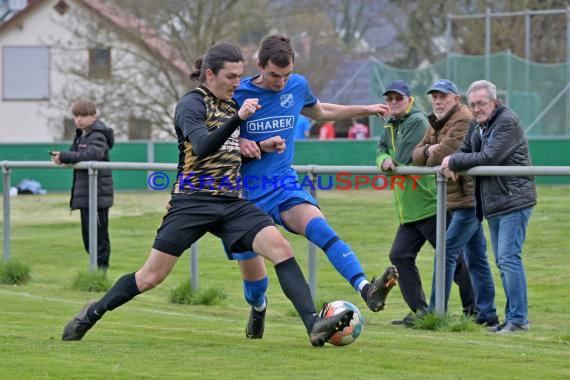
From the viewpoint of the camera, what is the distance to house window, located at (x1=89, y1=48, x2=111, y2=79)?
120 feet

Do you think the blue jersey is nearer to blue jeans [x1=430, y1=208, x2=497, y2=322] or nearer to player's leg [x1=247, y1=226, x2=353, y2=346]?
player's leg [x1=247, y1=226, x2=353, y2=346]

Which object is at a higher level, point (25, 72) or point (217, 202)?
point (25, 72)

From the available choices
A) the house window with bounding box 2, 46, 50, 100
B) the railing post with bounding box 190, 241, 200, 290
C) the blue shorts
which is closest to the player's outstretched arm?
the blue shorts

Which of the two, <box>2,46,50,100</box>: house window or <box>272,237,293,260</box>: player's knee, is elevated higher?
<box>2,46,50,100</box>: house window

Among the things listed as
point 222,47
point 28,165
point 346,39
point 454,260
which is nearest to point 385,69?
point 28,165

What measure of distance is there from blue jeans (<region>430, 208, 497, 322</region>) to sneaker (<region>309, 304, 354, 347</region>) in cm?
227

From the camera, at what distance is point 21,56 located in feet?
195

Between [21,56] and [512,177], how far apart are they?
52.5 metres

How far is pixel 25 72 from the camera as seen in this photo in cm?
5934

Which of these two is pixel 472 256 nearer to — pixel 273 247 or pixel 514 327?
pixel 514 327

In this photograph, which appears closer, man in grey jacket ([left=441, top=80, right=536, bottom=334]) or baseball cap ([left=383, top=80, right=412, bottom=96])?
man in grey jacket ([left=441, top=80, right=536, bottom=334])

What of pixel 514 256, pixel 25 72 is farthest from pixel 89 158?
pixel 25 72

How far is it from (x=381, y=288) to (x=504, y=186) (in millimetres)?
2078

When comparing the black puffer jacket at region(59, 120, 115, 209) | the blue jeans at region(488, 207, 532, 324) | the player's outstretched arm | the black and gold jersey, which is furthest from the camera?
the black puffer jacket at region(59, 120, 115, 209)
